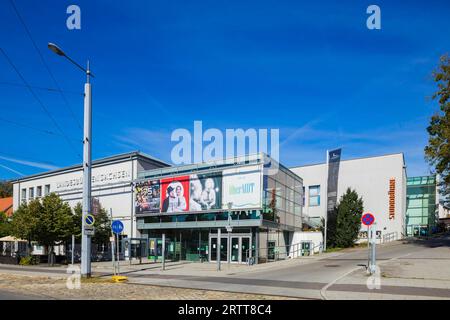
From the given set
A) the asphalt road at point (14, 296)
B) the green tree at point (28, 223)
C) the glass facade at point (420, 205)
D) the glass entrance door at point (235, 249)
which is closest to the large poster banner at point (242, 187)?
the glass entrance door at point (235, 249)

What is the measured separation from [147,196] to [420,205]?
1721 inches

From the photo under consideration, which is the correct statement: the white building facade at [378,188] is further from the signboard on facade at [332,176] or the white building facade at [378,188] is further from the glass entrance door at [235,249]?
the glass entrance door at [235,249]

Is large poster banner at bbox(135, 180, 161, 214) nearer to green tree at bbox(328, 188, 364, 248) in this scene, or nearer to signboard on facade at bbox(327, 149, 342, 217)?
signboard on facade at bbox(327, 149, 342, 217)

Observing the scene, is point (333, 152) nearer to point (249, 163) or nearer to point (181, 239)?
point (249, 163)

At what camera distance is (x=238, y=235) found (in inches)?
1257

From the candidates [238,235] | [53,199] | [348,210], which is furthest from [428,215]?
[53,199]

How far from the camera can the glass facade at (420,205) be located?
6147cm

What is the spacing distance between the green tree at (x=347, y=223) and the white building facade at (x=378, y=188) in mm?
4337

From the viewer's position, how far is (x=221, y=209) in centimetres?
3259

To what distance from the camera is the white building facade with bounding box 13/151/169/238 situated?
134ft

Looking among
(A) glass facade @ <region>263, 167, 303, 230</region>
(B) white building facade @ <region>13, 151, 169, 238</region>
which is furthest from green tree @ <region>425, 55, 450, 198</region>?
(B) white building facade @ <region>13, 151, 169, 238</region>

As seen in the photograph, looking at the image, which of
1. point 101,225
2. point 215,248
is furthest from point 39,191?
point 215,248
